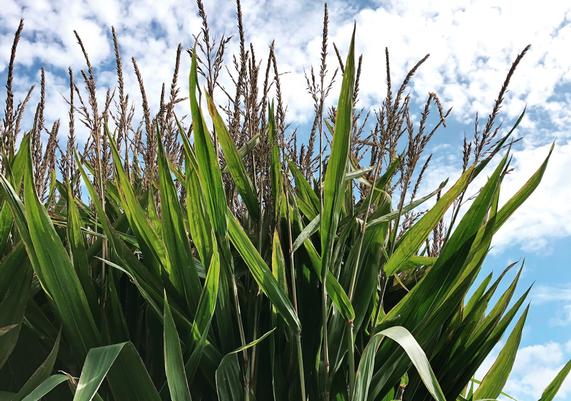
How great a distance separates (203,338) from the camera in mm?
1106

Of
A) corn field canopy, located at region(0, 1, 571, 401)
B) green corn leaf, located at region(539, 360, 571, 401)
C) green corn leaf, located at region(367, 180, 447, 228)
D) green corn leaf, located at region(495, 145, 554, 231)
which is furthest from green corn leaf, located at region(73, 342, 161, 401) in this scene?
green corn leaf, located at region(539, 360, 571, 401)

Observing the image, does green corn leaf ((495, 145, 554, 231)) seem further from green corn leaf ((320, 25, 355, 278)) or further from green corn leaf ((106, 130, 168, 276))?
green corn leaf ((106, 130, 168, 276))

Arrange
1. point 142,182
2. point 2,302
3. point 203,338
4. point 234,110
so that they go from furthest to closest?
1. point 142,182
2. point 234,110
3. point 2,302
4. point 203,338

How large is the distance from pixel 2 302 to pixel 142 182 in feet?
2.07

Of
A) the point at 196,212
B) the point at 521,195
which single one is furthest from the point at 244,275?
the point at 521,195

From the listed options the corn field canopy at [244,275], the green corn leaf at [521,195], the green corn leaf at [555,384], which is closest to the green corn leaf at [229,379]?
the corn field canopy at [244,275]

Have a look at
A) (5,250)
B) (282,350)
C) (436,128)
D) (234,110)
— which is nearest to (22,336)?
(5,250)

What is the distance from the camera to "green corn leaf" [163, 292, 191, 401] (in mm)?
1037

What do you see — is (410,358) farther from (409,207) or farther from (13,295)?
(13,295)

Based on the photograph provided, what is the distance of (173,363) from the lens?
105 centimetres

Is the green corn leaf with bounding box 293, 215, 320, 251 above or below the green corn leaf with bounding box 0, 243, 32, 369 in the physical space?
above

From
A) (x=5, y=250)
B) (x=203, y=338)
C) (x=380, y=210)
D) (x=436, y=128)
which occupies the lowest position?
(x=203, y=338)

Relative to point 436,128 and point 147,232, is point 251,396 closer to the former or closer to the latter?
point 147,232

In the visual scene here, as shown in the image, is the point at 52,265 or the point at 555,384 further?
the point at 555,384
